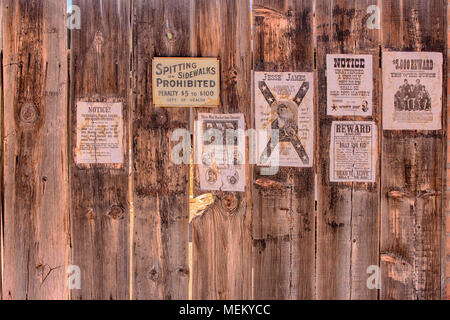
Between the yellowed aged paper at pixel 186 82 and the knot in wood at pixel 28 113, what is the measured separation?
619 mm

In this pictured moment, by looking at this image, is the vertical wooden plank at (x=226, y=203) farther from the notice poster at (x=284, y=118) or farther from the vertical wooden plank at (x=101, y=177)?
the vertical wooden plank at (x=101, y=177)

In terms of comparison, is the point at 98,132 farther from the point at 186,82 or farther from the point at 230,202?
the point at 230,202

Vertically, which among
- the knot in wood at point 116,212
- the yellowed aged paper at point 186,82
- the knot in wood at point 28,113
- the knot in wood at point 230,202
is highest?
the yellowed aged paper at point 186,82

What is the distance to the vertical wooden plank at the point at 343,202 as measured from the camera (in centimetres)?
165

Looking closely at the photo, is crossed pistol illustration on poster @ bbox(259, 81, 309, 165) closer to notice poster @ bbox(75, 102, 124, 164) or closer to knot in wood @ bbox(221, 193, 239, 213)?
knot in wood @ bbox(221, 193, 239, 213)

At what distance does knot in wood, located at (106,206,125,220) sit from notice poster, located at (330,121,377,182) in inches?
44.2

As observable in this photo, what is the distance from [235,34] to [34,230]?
1.47 metres

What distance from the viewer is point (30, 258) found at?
5.48 ft

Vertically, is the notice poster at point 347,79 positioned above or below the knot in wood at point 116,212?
above

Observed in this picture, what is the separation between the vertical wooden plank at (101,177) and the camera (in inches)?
64.2

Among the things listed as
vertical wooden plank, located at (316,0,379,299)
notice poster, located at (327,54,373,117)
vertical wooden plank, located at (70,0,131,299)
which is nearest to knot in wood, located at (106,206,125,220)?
vertical wooden plank, located at (70,0,131,299)

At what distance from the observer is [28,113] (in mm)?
1630

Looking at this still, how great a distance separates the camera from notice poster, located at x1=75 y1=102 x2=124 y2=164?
163 cm

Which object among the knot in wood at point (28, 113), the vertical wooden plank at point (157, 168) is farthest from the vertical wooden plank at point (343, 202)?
the knot in wood at point (28, 113)
